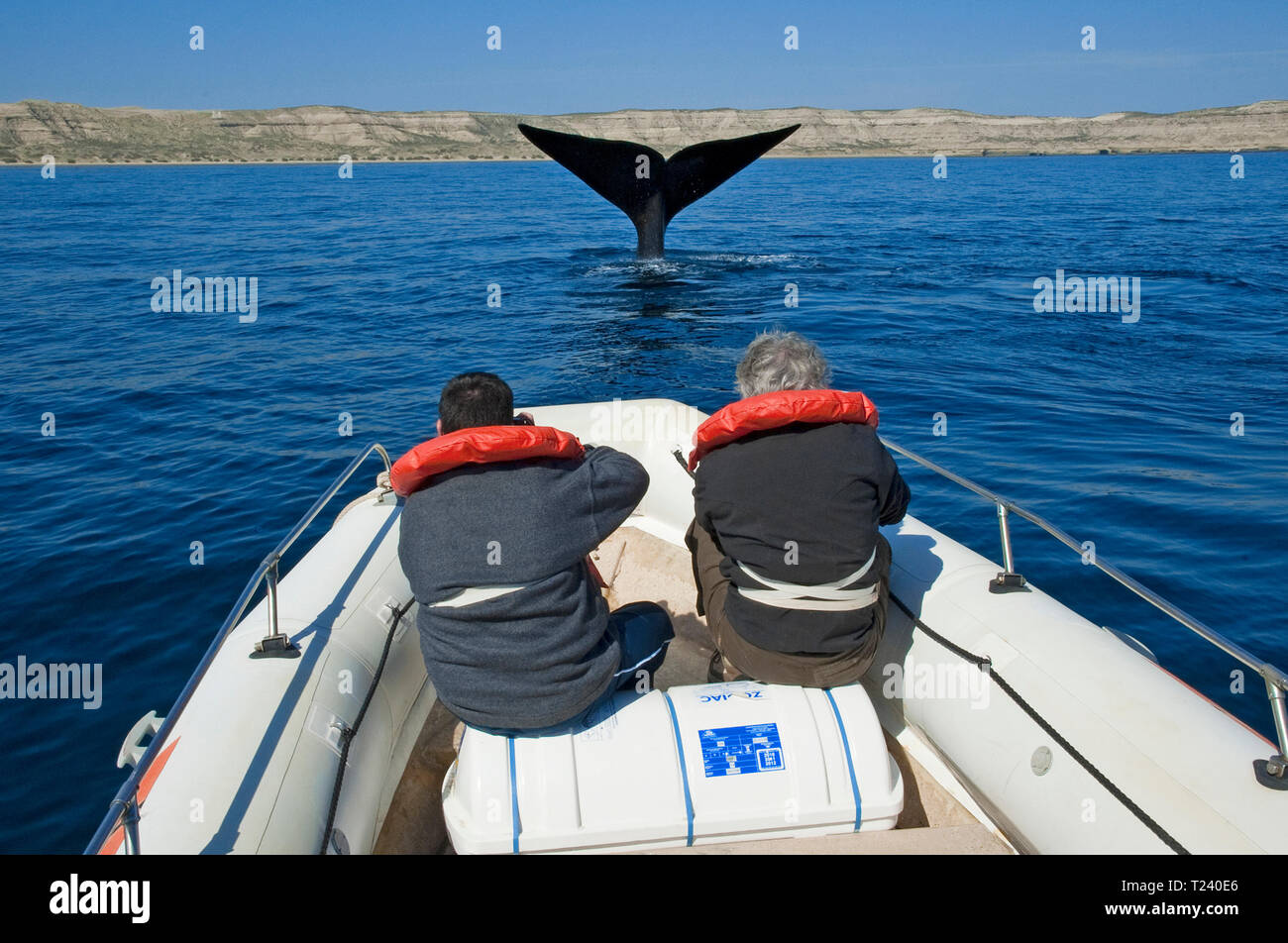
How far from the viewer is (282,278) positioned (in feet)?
67.7

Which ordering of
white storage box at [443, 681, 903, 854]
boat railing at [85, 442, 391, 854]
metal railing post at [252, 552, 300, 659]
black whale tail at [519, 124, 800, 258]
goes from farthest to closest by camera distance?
black whale tail at [519, 124, 800, 258]
metal railing post at [252, 552, 300, 659]
white storage box at [443, 681, 903, 854]
boat railing at [85, 442, 391, 854]

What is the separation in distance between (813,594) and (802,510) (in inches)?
12.0

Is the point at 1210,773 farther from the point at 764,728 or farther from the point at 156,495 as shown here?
the point at 156,495

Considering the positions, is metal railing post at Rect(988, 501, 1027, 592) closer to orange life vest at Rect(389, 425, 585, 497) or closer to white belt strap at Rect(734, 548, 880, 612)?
white belt strap at Rect(734, 548, 880, 612)

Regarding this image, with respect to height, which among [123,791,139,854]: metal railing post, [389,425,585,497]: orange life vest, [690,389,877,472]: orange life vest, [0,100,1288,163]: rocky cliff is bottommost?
[123,791,139,854]: metal railing post

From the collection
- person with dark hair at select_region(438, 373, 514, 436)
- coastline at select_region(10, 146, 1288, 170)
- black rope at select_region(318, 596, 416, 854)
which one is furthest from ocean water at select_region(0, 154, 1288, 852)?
coastline at select_region(10, 146, 1288, 170)

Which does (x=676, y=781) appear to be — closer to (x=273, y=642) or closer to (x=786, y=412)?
(x=786, y=412)

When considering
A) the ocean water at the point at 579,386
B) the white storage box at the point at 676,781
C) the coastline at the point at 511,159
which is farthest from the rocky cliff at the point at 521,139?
the white storage box at the point at 676,781

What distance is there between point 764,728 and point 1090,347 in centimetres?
1202

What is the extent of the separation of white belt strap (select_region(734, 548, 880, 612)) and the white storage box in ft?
1.12

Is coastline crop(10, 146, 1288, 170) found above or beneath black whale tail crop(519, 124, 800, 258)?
above

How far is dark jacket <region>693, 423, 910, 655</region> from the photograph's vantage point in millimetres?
3119

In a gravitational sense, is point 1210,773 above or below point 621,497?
below
